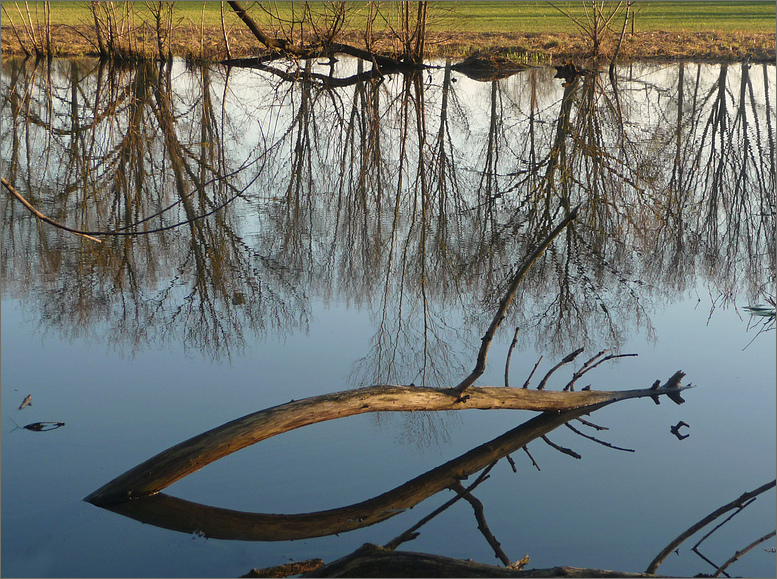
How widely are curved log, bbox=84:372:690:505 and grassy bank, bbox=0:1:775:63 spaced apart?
1366 centimetres

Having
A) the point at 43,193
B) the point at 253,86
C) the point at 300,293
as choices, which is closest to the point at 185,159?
the point at 43,193

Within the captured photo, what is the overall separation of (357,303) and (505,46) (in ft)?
52.3

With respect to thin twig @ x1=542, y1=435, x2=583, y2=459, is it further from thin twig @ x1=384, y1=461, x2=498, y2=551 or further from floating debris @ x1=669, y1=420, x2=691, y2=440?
floating debris @ x1=669, y1=420, x2=691, y2=440

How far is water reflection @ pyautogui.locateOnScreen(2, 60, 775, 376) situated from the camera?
217 inches

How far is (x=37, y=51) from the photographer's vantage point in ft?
62.2

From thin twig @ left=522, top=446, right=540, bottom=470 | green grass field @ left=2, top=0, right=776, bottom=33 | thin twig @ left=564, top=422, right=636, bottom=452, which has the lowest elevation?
thin twig @ left=522, top=446, right=540, bottom=470

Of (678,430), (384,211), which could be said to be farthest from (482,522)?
(384,211)

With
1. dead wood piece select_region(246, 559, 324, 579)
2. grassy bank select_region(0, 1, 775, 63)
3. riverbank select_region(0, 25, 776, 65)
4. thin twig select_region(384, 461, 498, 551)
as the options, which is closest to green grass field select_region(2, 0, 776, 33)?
grassy bank select_region(0, 1, 775, 63)

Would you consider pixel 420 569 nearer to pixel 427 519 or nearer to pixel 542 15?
pixel 427 519

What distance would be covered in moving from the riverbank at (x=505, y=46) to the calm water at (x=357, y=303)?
24.5 feet

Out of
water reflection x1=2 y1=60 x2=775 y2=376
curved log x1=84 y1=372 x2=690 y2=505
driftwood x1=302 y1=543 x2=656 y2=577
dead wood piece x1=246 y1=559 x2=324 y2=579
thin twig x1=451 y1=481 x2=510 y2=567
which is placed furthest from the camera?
water reflection x1=2 y1=60 x2=775 y2=376

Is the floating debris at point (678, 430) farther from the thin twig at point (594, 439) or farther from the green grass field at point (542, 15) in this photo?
the green grass field at point (542, 15)

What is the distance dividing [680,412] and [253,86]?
42.6 ft

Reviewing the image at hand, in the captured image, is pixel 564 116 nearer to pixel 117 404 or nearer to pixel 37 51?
pixel 117 404
